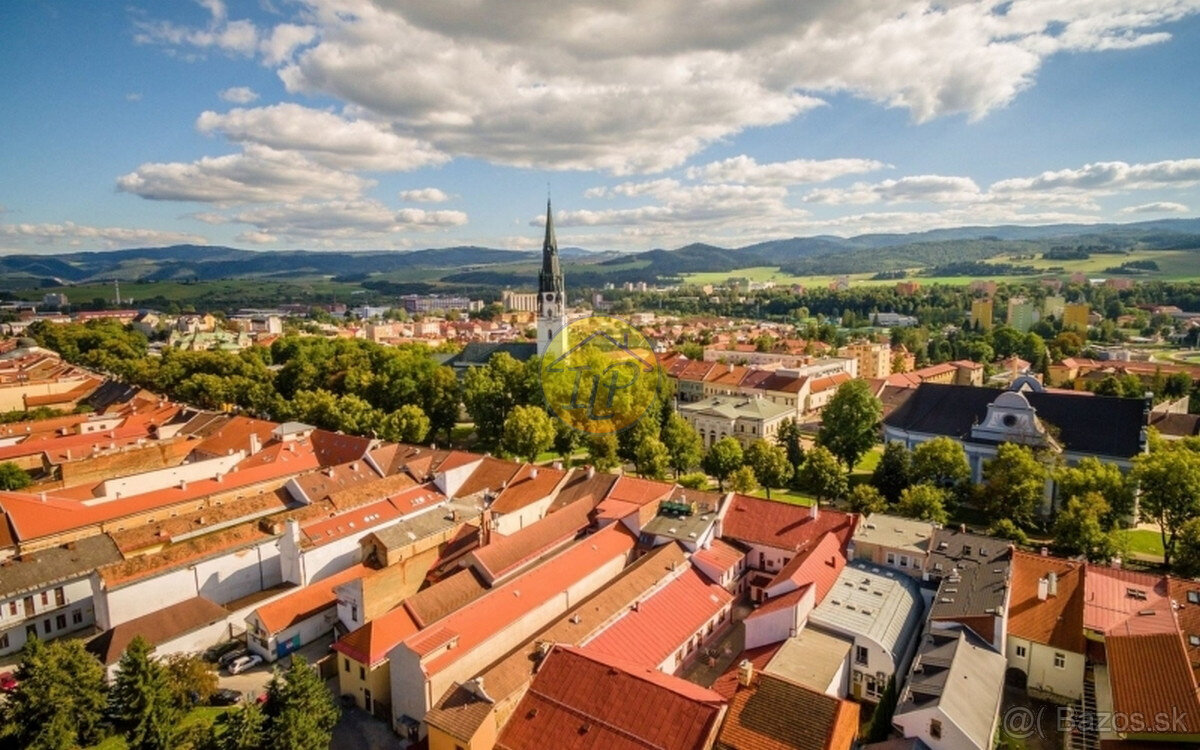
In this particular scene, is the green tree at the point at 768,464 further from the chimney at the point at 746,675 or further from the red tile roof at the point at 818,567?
the chimney at the point at 746,675

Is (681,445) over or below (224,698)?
over

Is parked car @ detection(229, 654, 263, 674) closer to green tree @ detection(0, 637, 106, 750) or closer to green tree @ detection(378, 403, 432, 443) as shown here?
green tree @ detection(0, 637, 106, 750)

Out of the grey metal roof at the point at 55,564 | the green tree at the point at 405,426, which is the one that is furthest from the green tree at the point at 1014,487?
the grey metal roof at the point at 55,564

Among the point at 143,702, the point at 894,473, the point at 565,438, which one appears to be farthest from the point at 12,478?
the point at 894,473

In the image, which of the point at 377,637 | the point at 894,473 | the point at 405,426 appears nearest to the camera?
the point at 377,637

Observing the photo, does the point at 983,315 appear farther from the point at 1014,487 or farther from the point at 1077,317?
the point at 1014,487
